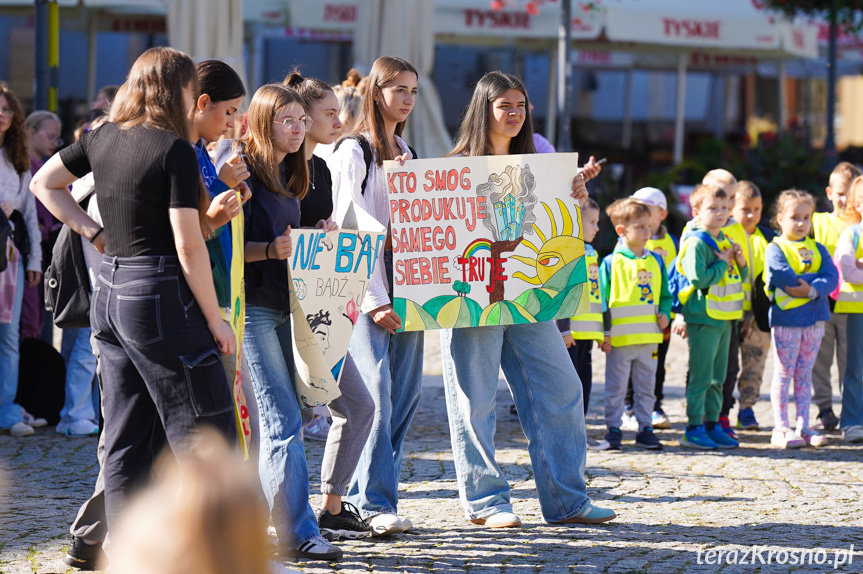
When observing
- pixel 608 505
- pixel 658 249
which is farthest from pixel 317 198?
pixel 658 249

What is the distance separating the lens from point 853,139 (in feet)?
149

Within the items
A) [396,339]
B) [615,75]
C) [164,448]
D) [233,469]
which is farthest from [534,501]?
[615,75]

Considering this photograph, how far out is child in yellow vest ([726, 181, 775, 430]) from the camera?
749cm

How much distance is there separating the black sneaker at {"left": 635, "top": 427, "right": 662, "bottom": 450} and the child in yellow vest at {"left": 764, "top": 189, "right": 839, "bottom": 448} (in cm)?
76

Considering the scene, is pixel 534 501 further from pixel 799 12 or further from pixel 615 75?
pixel 615 75

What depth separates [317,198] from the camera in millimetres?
4613

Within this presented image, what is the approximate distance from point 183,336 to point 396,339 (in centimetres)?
144

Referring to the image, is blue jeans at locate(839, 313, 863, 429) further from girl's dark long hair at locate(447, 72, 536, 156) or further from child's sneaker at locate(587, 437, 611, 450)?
girl's dark long hair at locate(447, 72, 536, 156)

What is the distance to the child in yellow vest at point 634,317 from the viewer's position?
6.93 metres

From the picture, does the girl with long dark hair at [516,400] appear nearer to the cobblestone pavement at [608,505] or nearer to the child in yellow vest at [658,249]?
the cobblestone pavement at [608,505]

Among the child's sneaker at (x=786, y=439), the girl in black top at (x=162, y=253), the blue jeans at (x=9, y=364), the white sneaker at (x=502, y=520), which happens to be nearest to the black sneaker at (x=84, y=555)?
the girl in black top at (x=162, y=253)

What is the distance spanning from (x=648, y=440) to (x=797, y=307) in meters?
1.27

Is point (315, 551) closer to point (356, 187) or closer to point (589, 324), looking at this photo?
point (356, 187)

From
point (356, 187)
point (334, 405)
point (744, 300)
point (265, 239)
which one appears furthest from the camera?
point (744, 300)
